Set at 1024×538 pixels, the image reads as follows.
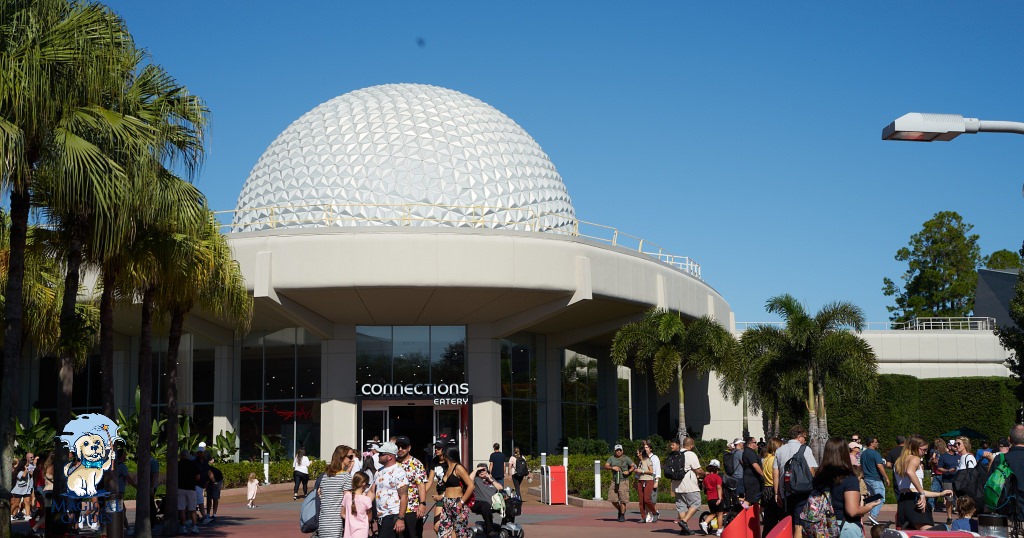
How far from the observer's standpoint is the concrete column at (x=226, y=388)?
40.1 m

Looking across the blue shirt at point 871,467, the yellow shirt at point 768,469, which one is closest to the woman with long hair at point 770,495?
the yellow shirt at point 768,469

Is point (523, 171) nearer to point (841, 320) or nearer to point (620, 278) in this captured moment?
point (620, 278)

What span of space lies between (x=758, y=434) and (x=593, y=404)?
876cm

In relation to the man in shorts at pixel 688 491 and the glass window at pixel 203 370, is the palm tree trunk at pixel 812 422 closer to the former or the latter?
the man in shorts at pixel 688 491

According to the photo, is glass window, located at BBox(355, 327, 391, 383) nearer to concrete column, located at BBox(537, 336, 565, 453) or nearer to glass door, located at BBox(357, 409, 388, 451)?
glass door, located at BBox(357, 409, 388, 451)

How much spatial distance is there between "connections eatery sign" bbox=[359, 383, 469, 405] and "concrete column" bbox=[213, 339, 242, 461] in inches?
209

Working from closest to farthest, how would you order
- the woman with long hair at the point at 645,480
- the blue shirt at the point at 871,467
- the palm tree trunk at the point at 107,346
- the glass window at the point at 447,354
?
the blue shirt at the point at 871,467, the palm tree trunk at the point at 107,346, the woman with long hair at the point at 645,480, the glass window at the point at 447,354

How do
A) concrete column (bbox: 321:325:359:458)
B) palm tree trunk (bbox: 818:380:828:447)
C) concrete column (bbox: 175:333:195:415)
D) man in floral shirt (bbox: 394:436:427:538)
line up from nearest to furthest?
1. man in floral shirt (bbox: 394:436:427:538)
2. palm tree trunk (bbox: 818:380:828:447)
3. concrete column (bbox: 321:325:359:458)
4. concrete column (bbox: 175:333:195:415)

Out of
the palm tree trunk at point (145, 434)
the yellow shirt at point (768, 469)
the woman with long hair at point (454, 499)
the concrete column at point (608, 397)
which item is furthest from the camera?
the concrete column at point (608, 397)

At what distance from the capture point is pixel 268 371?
131 feet

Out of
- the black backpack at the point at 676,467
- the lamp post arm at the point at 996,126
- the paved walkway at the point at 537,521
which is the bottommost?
the paved walkway at the point at 537,521

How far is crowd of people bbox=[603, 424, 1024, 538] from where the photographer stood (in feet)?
32.8

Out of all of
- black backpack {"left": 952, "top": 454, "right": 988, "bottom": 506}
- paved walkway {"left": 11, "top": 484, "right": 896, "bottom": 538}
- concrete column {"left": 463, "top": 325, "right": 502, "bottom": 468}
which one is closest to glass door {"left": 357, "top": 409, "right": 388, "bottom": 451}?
concrete column {"left": 463, "top": 325, "right": 502, "bottom": 468}

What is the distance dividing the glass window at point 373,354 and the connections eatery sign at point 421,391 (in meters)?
0.31
